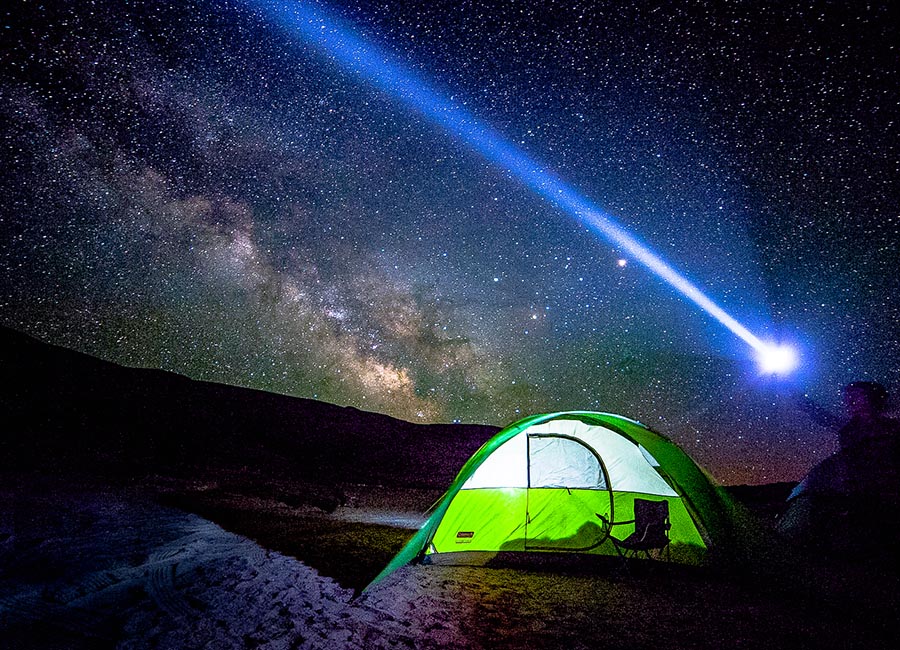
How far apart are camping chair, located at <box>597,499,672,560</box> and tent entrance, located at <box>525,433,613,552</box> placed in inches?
13.6

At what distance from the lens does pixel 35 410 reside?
21.1m

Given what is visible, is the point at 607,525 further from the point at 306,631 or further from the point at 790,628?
the point at 306,631

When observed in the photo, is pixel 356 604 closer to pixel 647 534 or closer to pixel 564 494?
pixel 564 494

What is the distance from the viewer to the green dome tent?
234 inches

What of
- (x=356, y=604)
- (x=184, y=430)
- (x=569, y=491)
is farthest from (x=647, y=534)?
(x=184, y=430)

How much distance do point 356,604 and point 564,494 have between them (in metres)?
3.79

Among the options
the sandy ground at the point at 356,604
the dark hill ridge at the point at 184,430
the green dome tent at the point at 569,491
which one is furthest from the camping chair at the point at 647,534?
the dark hill ridge at the point at 184,430

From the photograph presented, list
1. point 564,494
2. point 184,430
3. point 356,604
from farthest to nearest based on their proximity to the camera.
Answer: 1. point 184,430
2. point 564,494
3. point 356,604

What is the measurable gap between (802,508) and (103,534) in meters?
11.7

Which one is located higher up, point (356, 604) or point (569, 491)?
point (569, 491)

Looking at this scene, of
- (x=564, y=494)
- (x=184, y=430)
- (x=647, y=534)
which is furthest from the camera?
(x=184, y=430)

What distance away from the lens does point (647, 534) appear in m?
5.80

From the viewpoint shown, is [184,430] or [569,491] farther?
[184,430]

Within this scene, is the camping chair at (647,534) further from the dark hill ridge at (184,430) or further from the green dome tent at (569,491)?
the dark hill ridge at (184,430)
